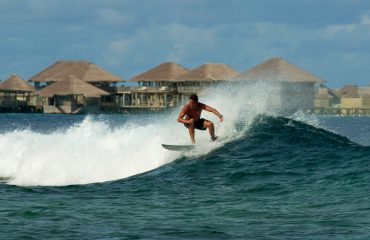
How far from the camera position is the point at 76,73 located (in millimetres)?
119250

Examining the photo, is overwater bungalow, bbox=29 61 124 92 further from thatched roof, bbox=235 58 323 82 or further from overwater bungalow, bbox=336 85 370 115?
overwater bungalow, bbox=336 85 370 115

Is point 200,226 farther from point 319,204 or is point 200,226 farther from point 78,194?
point 78,194

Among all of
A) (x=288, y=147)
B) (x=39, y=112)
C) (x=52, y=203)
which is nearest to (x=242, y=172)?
(x=288, y=147)

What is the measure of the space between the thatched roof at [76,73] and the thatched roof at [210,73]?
42.4 ft

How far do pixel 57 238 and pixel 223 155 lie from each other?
855 cm

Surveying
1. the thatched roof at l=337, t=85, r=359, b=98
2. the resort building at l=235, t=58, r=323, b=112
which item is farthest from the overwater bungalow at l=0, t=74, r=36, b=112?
the thatched roof at l=337, t=85, r=359, b=98

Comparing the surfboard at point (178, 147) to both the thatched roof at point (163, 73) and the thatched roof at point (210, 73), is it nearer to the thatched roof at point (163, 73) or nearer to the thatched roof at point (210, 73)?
the thatched roof at point (210, 73)

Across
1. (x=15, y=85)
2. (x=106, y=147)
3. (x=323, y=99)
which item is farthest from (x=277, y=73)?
(x=106, y=147)

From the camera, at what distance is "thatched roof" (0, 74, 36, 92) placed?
380 feet

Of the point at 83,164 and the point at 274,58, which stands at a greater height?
the point at 274,58

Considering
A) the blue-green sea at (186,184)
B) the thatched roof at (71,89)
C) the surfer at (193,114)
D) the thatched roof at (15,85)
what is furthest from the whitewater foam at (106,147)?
the thatched roof at (15,85)

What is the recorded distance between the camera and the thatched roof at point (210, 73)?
357 ft

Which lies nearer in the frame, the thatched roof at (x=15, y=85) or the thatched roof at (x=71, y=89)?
the thatched roof at (x=71, y=89)

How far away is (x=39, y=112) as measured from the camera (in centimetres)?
11800
